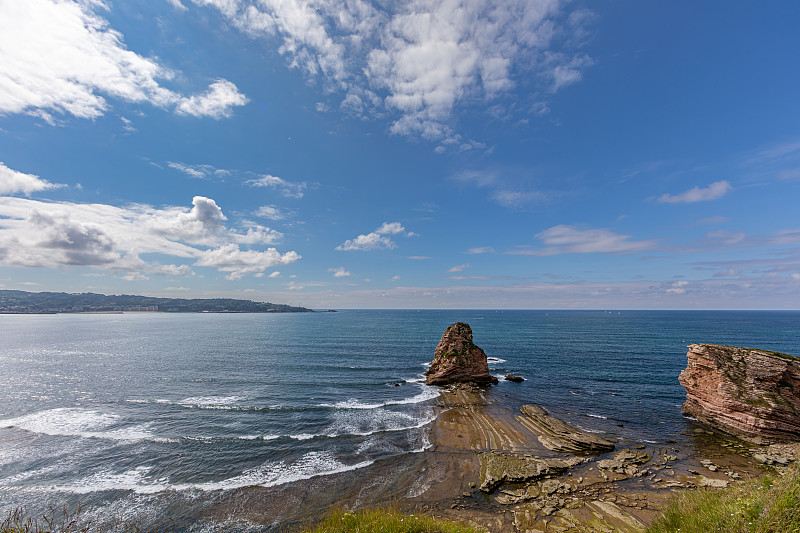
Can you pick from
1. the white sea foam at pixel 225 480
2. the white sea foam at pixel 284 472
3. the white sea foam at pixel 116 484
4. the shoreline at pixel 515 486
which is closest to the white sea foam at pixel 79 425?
the white sea foam at pixel 116 484

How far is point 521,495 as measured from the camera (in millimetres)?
21766

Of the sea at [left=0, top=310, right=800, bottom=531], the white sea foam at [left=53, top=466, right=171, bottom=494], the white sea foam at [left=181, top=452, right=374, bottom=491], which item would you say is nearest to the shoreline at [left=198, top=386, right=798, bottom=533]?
the white sea foam at [left=181, top=452, right=374, bottom=491]

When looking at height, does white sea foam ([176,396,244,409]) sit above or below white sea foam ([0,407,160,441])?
above

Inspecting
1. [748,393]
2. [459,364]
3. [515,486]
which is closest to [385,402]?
[459,364]

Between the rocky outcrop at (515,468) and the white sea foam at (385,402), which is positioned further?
the white sea foam at (385,402)

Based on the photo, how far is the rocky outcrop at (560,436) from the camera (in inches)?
1128

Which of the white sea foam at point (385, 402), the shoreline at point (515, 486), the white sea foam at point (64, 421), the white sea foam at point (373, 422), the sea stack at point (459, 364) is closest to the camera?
the shoreline at point (515, 486)

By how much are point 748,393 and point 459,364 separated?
114ft

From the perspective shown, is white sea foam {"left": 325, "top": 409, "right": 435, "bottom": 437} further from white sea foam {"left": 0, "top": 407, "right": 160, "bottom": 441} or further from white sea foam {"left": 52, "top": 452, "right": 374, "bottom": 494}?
white sea foam {"left": 0, "top": 407, "right": 160, "bottom": 441}

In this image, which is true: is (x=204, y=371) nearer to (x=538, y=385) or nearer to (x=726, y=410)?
(x=538, y=385)

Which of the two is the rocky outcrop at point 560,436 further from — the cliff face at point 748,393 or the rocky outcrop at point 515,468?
the cliff face at point 748,393

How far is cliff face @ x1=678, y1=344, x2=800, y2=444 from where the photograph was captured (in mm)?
30766

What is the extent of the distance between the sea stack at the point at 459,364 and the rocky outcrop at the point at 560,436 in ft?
52.1

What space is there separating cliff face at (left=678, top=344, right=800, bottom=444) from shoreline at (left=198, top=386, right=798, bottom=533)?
2637mm
